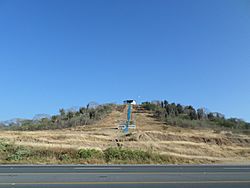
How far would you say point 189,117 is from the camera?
266 feet

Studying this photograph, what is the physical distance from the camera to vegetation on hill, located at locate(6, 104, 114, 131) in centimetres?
7112

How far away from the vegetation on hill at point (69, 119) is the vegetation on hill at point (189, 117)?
12.5 meters

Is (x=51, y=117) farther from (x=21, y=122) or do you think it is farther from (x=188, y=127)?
(x=188, y=127)

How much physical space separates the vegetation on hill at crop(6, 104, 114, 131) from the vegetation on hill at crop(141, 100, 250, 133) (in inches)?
492

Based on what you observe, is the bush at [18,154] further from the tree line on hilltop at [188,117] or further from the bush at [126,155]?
the tree line on hilltop at [188,117]

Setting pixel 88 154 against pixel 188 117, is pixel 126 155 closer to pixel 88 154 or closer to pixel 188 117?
pixel 88 154

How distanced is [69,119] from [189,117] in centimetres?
2681

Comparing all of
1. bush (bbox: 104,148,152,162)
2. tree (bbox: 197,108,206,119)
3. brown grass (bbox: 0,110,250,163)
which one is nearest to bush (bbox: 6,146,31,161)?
bush (bbox: 104,148,152,162)

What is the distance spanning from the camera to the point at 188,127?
70250 mm

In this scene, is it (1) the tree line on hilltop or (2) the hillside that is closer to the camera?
(2) the hillside

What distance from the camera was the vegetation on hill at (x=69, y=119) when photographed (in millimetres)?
71125

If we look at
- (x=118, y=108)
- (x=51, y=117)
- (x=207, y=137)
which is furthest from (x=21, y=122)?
(x=207, y=137)

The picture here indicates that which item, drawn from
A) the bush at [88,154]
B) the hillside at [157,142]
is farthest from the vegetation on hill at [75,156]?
the hillside at [157,142]

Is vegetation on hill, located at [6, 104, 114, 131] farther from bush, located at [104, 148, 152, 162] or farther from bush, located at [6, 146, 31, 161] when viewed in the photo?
bush, located at [104, 148, 152, 162]
